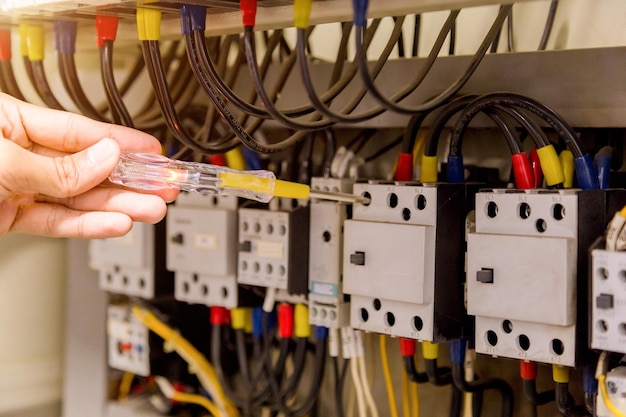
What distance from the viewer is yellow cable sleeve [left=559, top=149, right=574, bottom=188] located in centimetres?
104

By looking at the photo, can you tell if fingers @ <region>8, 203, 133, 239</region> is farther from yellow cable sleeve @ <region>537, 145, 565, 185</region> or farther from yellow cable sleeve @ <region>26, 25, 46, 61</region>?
yellow cable sleeve @ <region>537, 145, 565, 185</region>

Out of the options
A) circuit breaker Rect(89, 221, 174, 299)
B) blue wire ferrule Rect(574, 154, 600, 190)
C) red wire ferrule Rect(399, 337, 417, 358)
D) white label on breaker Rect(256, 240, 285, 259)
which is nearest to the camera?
blue wire ferrule Rect(574, 154, 600, 190)

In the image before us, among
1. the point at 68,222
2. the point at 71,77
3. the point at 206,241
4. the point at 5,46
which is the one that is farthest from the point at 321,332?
the point at 5,46

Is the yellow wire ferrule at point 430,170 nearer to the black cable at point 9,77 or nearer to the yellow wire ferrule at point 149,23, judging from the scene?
the yellow wire ferrule at point 149,23

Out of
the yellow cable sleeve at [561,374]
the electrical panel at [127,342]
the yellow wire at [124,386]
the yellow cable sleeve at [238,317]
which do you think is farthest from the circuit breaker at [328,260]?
the yellow wire at [124,386]

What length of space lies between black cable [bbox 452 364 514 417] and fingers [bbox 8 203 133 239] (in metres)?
0.51

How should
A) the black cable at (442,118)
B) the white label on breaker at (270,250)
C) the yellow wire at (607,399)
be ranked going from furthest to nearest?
the white label on breaker at (270,250), the black cable at (442,118), the yellow wire at (607,399)

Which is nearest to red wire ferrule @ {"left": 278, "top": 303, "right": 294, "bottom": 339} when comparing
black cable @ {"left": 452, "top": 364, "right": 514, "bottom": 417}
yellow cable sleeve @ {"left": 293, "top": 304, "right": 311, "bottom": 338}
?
yellow cable sleeve @ {"left": 293, "top": 304, "right": 311, "bottom": 338}

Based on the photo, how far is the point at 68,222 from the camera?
1.09 m

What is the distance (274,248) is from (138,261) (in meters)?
0.36

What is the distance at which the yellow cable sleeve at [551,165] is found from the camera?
3.29 ft

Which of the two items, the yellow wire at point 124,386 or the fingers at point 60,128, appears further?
the yellow wire at point 124,386

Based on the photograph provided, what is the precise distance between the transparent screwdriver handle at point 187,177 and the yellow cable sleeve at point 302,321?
0.40m

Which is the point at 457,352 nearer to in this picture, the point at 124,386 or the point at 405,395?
the point at 405,395
